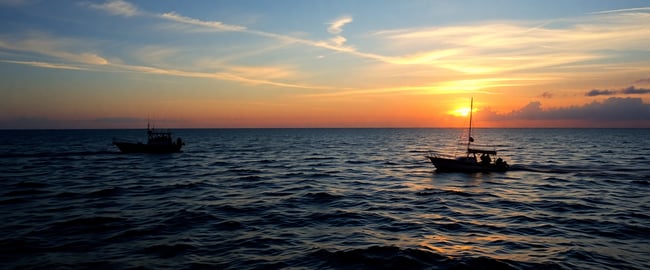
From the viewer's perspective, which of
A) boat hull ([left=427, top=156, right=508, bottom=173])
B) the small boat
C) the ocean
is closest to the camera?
the ocean

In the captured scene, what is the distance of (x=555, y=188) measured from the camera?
3956 centimetres

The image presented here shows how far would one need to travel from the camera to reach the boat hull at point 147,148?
83.1m

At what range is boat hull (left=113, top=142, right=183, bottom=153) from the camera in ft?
273

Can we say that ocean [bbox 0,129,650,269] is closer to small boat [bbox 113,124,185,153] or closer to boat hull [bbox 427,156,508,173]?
boat hull [bbox 427,156,508,173]

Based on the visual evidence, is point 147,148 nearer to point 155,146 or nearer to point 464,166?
point 155,146

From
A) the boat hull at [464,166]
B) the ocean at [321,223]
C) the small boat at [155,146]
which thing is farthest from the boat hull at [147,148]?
the boat hull at [464,166]

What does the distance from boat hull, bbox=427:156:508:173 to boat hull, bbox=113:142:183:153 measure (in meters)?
57.1

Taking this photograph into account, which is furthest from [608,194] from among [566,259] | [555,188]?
[566,259]

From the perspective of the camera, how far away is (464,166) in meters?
52.2

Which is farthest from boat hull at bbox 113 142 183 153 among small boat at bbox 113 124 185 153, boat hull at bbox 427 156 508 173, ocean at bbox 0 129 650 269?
boat hull at bbox 427 156 508 173

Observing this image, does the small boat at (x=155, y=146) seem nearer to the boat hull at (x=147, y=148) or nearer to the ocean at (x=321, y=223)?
the boat hull at (x=147, y=148)

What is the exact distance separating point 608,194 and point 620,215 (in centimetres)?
1060

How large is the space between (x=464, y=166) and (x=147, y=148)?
65.4 metres

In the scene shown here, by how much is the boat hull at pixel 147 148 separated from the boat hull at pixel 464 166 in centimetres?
5714
